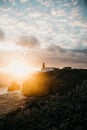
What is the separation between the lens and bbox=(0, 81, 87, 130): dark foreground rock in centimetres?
3256

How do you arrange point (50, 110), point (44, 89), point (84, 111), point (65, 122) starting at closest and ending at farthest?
point (65, 122) < point (84, 111) < point (50, 110) < point (44, 89)

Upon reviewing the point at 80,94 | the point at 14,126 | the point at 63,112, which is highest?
the point at 80,94

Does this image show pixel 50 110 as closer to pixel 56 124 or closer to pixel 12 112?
pixel 56 124

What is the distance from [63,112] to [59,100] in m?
4.91

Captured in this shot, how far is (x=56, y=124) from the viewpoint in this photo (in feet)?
108

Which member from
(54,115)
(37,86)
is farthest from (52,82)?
(54,115)

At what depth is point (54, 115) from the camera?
35781 millimetres

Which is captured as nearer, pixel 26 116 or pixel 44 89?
pixel 26 116

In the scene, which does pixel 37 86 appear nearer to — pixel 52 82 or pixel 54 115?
pixel 52 82

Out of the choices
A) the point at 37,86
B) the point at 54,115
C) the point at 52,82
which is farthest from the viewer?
the point at 37,86

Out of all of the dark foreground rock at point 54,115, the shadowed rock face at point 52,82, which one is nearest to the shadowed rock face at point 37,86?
the shadowed rock face at point 52,82

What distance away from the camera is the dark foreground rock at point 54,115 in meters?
32.6

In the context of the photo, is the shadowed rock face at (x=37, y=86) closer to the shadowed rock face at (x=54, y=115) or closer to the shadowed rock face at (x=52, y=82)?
the shadowed rock face at (x=52, y=82)

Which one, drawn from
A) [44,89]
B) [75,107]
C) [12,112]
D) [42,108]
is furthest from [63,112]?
[44,89]
